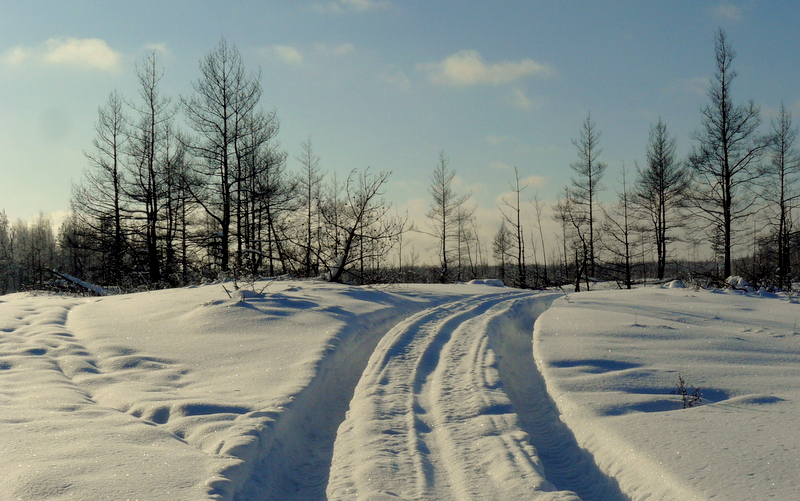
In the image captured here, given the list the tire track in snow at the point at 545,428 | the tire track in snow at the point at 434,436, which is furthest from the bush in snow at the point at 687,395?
the tire track in snow at the point at 434,436

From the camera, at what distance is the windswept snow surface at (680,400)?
3361mm

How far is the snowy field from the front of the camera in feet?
11.3

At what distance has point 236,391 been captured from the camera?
17.6ft

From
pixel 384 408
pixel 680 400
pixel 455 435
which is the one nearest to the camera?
pixel 455 435

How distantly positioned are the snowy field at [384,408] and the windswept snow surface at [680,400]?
2 cm

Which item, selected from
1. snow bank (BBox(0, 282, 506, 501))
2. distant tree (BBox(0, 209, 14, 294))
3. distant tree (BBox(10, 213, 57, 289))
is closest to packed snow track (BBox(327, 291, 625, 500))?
snow bank (BBox(0, 282, 506, 501))

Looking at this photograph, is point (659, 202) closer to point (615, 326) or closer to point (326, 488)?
point (615, 326)

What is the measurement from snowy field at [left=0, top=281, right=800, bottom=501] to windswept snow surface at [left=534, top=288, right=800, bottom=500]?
0.02 meters

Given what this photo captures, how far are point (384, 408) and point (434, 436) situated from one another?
2.68ft

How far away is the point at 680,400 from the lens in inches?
192

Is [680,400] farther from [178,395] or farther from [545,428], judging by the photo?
[178,395]

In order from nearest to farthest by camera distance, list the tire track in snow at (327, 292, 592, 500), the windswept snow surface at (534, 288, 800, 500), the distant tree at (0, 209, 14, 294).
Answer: the windswept snow surface at (534, 288, 800, 500) < the tire track in snow at (327, 292, 592, 500) < the distant tree at (0, 209, 14, 294)

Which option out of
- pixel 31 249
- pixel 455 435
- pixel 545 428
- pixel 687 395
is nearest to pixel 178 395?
→ pixel 455 435

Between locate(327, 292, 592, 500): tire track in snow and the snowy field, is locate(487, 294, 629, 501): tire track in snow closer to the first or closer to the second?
the snowy field
